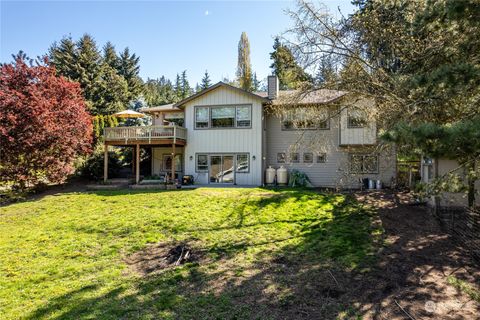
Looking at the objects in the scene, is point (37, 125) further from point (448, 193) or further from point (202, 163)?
point (448, 193)

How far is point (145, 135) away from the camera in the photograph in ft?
63.4

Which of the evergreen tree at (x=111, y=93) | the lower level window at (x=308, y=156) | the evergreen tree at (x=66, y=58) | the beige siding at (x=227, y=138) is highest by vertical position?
the evergreen tree at (x=66, y=58)

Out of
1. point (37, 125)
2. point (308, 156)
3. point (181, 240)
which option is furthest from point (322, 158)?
point (37, 125)

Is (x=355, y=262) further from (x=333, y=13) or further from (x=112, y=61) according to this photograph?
(x=112, y=61)

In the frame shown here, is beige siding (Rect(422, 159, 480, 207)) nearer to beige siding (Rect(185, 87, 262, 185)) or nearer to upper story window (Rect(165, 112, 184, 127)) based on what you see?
beige siding (Rect(185, 87, 262, 185))

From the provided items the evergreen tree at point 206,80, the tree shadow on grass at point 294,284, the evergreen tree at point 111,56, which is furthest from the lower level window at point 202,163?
the evergreen tree at point 206,80

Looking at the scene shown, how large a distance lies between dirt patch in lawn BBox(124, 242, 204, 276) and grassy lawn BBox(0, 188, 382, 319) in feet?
0.66

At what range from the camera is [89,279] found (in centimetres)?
709

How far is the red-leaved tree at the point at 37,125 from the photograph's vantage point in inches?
624

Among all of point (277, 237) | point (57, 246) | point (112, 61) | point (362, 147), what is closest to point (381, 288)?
point (277, 237)

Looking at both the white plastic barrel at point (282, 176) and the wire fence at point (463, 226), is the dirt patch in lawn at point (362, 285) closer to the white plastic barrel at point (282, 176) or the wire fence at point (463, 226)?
the wire fence at point (463, 226)

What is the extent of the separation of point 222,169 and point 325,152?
6181 millimetres

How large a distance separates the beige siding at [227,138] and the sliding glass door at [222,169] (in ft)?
1.12

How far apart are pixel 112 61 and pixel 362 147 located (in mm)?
42805
